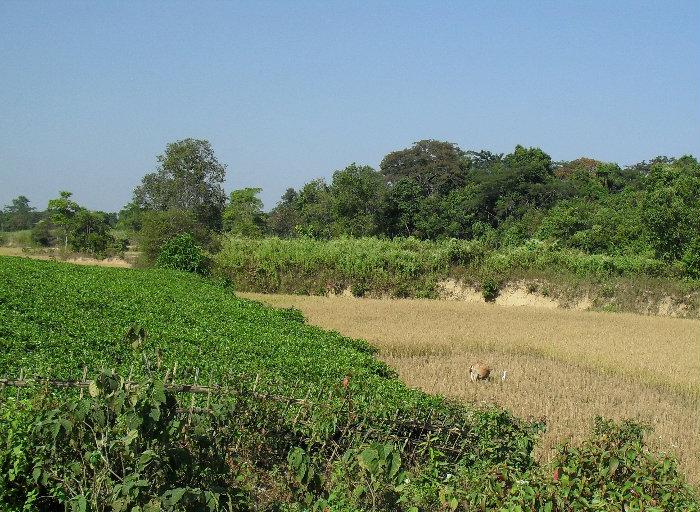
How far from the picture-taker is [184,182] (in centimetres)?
3769

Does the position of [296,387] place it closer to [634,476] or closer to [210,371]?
[210,371]

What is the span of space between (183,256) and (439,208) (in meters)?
21.3

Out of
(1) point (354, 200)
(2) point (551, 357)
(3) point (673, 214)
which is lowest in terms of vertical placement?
(2) point (551, 357)

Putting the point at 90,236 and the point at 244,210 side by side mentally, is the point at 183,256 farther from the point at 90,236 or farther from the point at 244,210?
the point at 244,210

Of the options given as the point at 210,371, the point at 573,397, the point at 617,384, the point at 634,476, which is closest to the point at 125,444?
the point at 634,476

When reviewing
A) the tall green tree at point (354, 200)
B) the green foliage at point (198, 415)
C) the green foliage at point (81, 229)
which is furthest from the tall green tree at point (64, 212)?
the green foliage at point (198, 415)

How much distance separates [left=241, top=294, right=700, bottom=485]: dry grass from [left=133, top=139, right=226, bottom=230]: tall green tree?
601 inches

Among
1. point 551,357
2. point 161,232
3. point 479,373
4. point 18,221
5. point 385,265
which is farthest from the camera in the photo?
point 18,221

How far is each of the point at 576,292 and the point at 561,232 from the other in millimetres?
13182

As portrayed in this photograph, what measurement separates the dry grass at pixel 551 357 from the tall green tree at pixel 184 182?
15.3 m

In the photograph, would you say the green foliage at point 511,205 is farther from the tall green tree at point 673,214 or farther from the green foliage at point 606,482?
the green foliage at point 606,482

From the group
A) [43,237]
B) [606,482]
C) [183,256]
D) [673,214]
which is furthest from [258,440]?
[43,237]

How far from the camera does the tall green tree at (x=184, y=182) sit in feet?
122

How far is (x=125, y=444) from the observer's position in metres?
4.61
